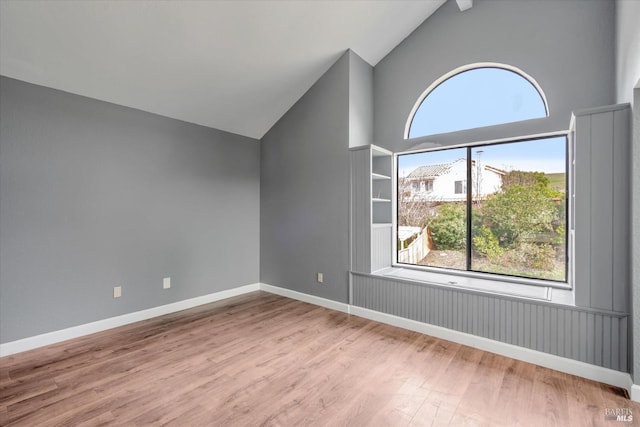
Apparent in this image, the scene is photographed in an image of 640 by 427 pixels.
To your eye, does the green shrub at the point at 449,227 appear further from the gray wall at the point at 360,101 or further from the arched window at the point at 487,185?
the gray wall at the point at 360,101

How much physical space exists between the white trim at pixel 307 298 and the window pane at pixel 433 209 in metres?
0.99

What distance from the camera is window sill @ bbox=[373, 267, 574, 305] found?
2.43 metres

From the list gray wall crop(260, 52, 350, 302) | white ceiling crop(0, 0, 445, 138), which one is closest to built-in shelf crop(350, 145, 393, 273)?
gray wall crop(260, 52, 350, 302)

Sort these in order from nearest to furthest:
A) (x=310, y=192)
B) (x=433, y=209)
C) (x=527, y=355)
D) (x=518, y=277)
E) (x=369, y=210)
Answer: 1. (x=527, y=355)
2. (x=518, y=277)
3. (x=369, y=210)
4. (x=433, y=209)
5. (x=310, y=192)

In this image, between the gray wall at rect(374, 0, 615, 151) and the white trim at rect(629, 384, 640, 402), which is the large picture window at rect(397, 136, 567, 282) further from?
the white trim at rect(629, 384, 640, 402)

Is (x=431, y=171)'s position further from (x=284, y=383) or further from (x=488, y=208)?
(x=284, y=383)

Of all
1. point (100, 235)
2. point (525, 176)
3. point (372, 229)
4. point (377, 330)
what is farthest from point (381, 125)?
point (100, 235)

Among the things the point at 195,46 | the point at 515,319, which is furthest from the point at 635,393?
the point at 195,46

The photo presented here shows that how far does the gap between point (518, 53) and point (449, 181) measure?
1.39 m

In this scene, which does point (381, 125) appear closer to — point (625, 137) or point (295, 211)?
point (295, 211)

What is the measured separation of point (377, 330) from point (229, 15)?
11.1ft

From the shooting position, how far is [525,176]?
2.91 meters

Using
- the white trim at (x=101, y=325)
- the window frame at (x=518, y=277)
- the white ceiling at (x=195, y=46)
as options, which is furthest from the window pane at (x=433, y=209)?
the white trim at (x=101, y=325)

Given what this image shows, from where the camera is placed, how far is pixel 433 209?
350 centimetres
